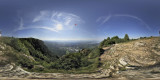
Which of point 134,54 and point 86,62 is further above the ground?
point 134,54

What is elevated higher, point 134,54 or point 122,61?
point 134,54

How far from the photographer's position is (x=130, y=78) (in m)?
4.45

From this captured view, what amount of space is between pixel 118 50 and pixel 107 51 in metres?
0.58

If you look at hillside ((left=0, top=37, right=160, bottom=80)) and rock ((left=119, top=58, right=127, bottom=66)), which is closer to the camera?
hillside ((left=0, top=37, right=160, bottom=80))

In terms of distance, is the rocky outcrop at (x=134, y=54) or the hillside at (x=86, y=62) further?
the rocky outcrop at (x=134, y=54)

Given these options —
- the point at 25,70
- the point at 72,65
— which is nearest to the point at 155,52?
the point at 72,65

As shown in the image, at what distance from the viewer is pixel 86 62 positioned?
500cm

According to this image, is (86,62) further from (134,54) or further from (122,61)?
(134,54)

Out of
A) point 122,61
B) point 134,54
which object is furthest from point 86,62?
point 134,54

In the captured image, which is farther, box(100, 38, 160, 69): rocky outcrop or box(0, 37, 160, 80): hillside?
box(100, 38, 160, 69): rocky outcrop

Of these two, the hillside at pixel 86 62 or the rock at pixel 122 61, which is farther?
the rock at pixel 122 61

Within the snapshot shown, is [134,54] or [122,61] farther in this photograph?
[134,54]

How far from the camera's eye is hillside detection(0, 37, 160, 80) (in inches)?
181

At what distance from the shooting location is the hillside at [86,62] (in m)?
4.61
